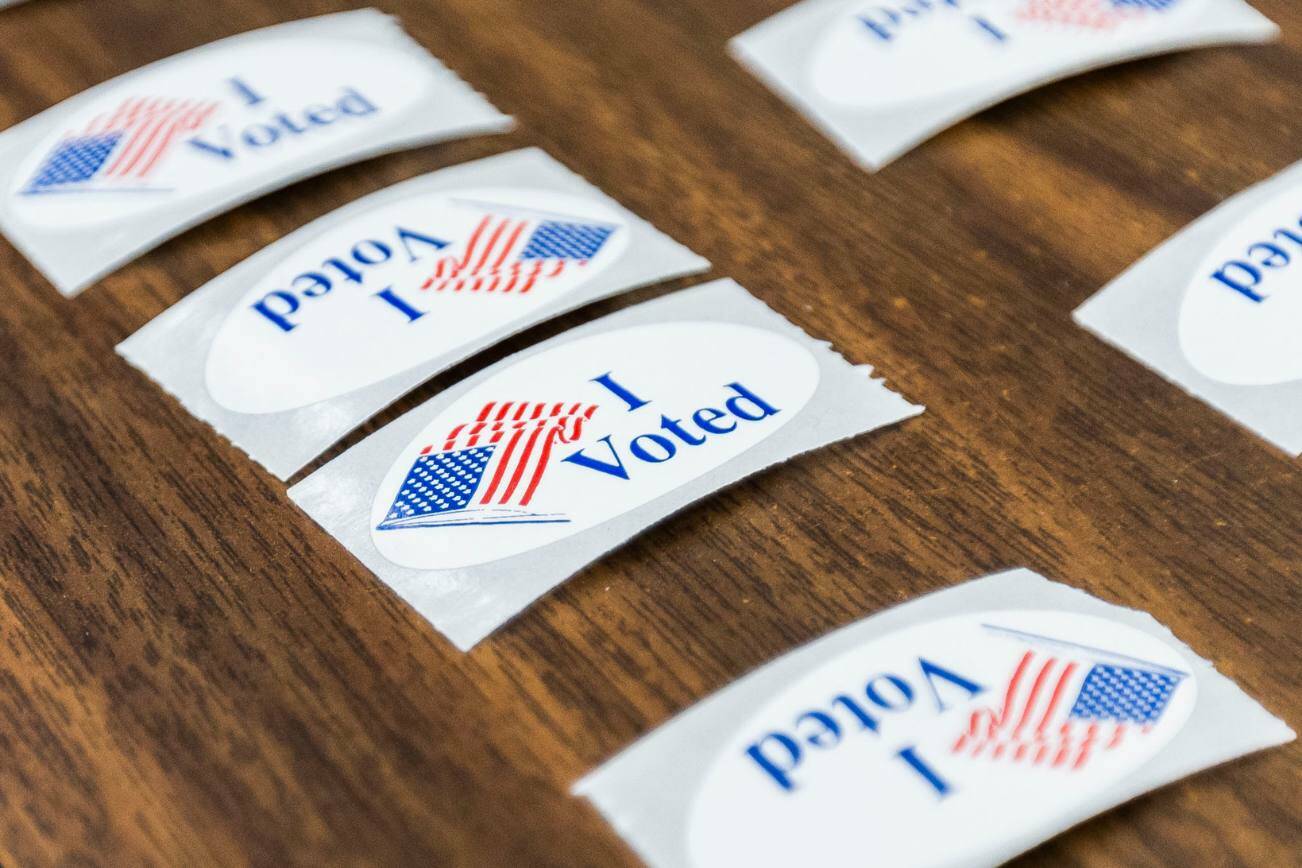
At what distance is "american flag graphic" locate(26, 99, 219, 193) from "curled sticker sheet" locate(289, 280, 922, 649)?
252 mm

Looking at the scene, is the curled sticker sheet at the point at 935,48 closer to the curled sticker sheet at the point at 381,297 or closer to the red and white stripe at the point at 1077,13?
the red and white stripe at the point at 1077,13

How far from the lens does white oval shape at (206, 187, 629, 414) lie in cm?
72

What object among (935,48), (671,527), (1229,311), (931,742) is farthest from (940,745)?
(935,48)

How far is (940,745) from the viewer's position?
1.82ft

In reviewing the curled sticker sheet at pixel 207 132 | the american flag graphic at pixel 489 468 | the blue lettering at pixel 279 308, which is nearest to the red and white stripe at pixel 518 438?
the american flag graphic at pixel 489 468

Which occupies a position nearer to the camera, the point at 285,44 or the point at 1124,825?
the point at 1124,825

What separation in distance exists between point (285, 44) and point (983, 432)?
18.9 inches

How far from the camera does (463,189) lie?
0.81 m

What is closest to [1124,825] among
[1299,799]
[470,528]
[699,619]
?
[1299,799]

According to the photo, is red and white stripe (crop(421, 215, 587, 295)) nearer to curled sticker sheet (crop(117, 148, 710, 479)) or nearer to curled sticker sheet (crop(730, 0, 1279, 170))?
curled sticker sheet (crop(117, 148, 710, 479))

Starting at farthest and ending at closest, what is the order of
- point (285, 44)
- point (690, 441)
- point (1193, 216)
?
1. point (285, 44)
2. point (1193, 216)
3. point (690, 441)

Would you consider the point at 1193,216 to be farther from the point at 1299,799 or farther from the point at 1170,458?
the point at 1299,799

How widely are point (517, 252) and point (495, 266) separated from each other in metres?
0.02

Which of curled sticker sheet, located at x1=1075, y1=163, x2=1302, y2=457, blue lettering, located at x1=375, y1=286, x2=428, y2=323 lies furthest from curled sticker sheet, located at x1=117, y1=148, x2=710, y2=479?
curled sticker sheet, located at x1=1075, y1=163, x2=1302, y2=457
